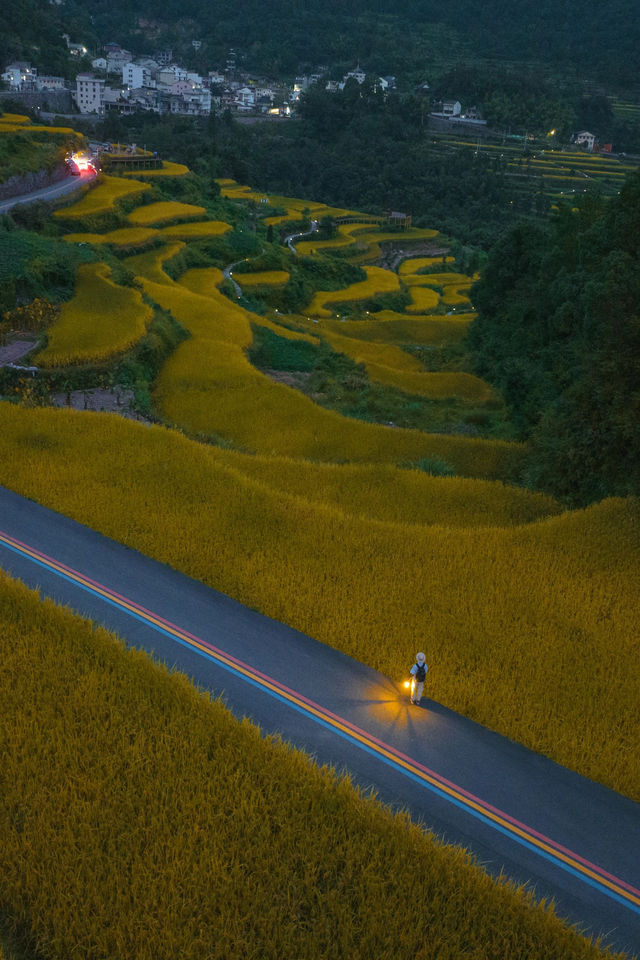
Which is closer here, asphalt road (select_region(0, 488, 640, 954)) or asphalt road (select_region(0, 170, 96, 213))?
asphalt road (select_region(0, 488, 640, 954))

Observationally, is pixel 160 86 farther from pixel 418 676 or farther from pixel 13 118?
pixel 418 676

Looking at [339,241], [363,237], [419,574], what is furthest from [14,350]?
[363,237]

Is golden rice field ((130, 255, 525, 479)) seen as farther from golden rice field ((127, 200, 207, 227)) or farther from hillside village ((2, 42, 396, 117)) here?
hillside village ((2, 42, 396, 117))

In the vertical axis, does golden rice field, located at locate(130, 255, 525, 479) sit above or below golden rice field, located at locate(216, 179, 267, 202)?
below

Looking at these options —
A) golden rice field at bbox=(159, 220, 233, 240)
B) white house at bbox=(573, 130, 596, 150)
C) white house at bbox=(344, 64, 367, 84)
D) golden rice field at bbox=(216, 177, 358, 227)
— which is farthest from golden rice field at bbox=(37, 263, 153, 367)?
white house at bbox=(344, 64, 367, 84)

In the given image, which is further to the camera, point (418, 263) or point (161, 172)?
point (418, 263)

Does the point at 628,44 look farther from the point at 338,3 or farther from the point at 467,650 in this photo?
the point at 467,650

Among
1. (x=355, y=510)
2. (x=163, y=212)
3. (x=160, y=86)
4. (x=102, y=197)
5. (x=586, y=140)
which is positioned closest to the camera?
(x=355, y=510)
